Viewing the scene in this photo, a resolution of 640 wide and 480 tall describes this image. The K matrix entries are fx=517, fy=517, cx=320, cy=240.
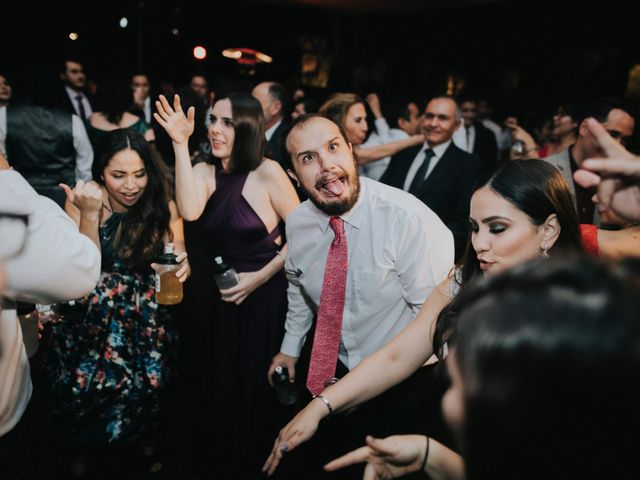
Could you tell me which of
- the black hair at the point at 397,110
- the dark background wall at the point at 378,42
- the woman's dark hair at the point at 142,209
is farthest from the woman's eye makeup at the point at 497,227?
the dark background wall at the point at 378,42

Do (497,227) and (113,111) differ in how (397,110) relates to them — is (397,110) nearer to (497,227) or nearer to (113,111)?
(113,111)

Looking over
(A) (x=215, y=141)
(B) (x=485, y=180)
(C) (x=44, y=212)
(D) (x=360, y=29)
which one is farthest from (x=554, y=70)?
(C) (x=44, y=212)

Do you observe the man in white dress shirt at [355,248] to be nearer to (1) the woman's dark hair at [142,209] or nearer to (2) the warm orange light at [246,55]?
(1) the woman's dark hair at [142,209]

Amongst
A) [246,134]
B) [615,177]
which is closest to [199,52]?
[246,134]

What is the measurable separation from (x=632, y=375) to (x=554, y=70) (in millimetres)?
8370

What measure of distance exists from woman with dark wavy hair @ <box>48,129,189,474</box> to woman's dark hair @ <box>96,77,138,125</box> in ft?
6.18

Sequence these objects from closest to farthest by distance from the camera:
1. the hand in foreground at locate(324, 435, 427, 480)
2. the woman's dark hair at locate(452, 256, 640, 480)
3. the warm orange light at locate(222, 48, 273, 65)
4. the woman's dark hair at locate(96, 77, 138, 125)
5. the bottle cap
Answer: the woman's dark hair at locate(452, 256, 640, 480) → the hand in foreground at locate(324, 435, 427, 480) → the bottle cap → the woman's dark hair at locate(96, 77, 138, 125) → the warm orange light at locate(222, 48, 273, 65)

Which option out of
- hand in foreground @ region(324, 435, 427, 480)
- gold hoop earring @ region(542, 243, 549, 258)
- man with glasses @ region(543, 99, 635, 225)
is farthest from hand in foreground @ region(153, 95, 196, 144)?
man with glasses @ region(543, 99, 635, 225)

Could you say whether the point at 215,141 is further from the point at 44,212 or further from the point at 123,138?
the point at 44,212

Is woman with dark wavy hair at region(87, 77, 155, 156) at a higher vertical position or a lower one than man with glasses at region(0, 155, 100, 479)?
higher

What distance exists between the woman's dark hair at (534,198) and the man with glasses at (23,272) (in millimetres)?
878

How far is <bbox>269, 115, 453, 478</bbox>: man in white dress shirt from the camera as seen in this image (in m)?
1.71

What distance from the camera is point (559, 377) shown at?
1.74 ft

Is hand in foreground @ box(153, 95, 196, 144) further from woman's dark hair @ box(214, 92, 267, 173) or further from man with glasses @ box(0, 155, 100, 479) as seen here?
man with glasses @ box(0, 155, 100, 479)
